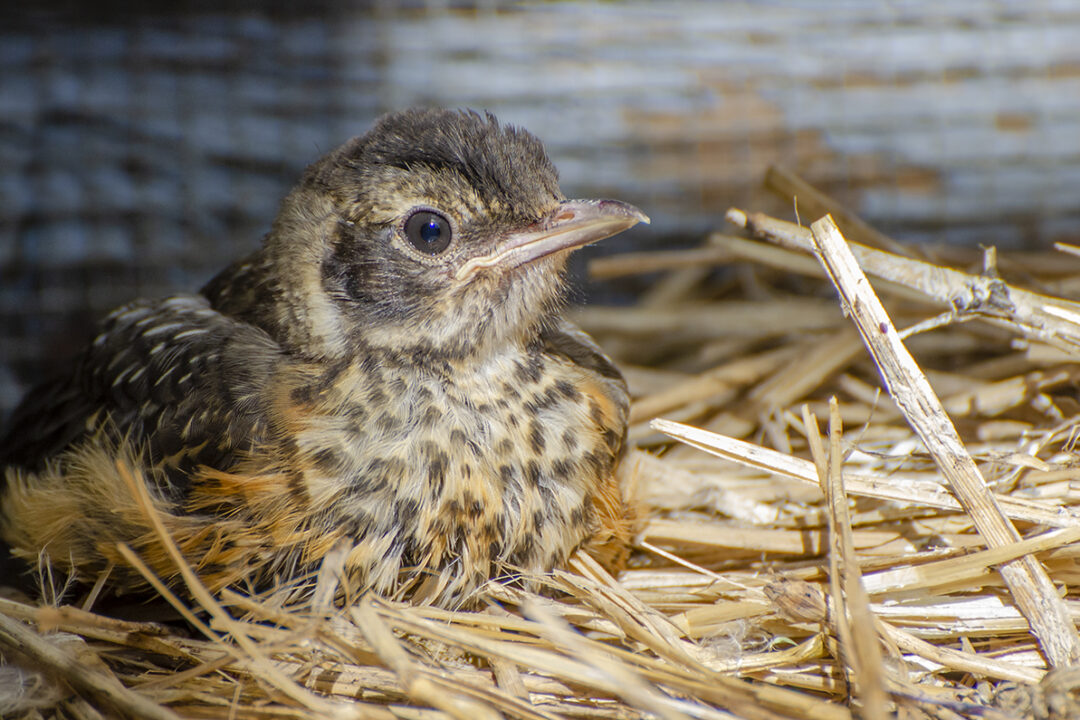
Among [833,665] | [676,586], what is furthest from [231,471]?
[833,665]

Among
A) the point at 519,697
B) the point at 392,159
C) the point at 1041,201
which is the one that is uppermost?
the point at 1041,201

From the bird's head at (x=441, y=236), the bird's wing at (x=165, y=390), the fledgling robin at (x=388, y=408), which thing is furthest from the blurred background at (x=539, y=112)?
the bird's head at (x=441, y=236)

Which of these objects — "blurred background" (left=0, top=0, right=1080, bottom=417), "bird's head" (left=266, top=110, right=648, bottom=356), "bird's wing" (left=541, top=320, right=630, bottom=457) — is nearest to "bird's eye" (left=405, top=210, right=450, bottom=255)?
"bird's head" (left=266, top=110, right=648, bottom=356)

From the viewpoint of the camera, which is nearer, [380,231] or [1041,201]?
[380,231]

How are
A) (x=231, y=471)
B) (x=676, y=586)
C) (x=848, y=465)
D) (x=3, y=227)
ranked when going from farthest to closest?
(x=3, y=227) < (x=848, y=465) < (x=676, y=586) < (x=231, y=471)

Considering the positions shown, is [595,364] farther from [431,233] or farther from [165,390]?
[165,390]

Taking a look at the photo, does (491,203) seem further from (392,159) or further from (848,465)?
(848,465)

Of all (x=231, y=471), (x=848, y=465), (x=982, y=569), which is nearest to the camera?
(x=982, y=569)

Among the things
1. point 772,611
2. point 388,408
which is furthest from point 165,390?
point 772,611
